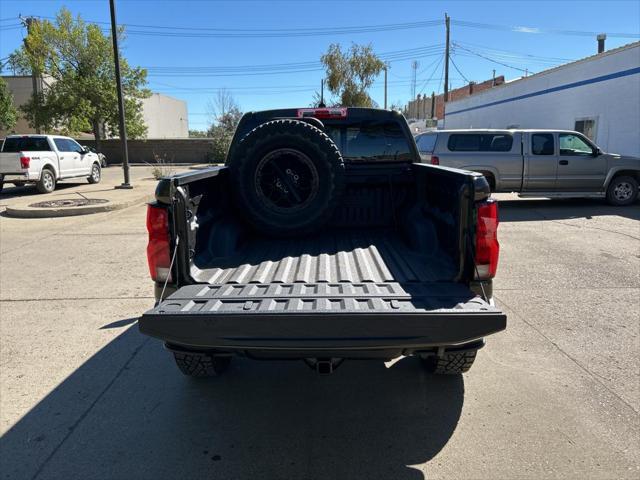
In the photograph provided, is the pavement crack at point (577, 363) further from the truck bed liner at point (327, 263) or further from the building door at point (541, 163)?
the building door at point (541, 163)

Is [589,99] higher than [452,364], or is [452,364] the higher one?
[589,99]

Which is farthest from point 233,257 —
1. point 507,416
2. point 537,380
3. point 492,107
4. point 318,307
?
point 492,107

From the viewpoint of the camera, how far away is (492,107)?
2608 cm

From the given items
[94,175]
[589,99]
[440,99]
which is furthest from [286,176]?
[440,99]

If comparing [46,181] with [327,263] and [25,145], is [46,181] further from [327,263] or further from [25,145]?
[327,263]

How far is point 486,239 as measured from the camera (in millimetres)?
2834

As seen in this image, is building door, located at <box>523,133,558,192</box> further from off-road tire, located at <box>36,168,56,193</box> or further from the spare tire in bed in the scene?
off-road tire, located at <box>36,168,56,193</box>

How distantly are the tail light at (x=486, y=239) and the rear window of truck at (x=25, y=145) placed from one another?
55.4 feet

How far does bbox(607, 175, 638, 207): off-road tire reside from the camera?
1209 cm

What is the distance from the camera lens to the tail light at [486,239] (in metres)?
2.82

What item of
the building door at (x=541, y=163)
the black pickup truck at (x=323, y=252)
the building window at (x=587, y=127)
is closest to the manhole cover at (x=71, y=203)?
the black pickup truck at (x=323, y=252)

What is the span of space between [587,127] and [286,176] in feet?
57.2

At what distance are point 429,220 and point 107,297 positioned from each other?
3.85m

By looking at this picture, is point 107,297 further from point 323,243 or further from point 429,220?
point 429,220
